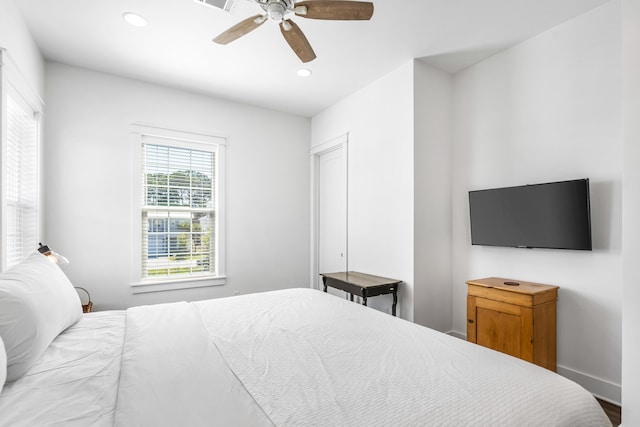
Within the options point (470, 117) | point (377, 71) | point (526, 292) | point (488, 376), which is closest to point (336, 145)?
point (377, 71)

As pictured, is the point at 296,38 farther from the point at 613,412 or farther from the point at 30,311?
the point at 613,412

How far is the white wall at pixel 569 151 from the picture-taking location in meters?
2.30

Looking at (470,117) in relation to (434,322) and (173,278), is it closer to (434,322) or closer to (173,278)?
(434,322)

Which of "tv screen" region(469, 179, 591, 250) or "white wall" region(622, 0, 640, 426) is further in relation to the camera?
"tv screen" region(469, 179, 591, 250)

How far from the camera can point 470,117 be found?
3.28m

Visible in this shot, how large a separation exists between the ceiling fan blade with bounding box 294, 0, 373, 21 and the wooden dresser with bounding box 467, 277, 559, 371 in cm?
220

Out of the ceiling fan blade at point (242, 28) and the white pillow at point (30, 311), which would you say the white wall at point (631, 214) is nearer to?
the ceiling fan blade at point (242, 28)

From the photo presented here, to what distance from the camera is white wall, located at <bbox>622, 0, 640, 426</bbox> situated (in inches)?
69.7

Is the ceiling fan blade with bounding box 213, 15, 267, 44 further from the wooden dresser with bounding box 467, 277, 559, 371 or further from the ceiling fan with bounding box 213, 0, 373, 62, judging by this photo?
the wooden dresser with bounding box 467, 277, 559, 371

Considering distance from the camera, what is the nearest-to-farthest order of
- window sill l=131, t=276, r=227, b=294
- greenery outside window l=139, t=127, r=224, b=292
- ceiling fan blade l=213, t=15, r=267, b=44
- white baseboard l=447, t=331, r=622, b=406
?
ceiling fan blade l=213, t=15, r=267, b=44 → white baseboard l=447, t=331, r=622, b=406 → window sill l=131, t=276, r=227, b=294 → greenery outside window l=139, t=127, r=224, b=292

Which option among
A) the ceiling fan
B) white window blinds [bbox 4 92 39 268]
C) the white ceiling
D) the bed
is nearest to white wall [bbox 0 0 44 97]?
the white ceiling

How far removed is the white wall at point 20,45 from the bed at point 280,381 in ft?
6.16

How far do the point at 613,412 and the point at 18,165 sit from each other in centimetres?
477

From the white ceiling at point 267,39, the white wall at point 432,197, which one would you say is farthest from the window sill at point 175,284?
the white wall at point 432,197
